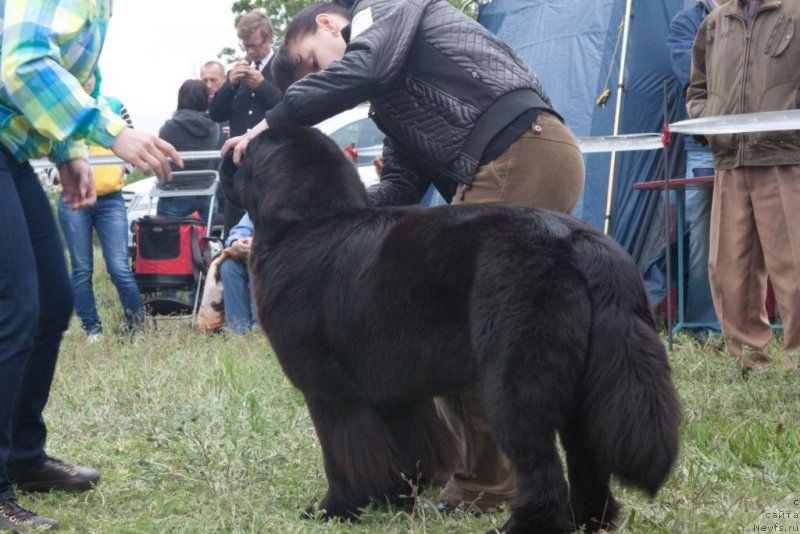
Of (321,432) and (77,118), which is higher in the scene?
(77,118)

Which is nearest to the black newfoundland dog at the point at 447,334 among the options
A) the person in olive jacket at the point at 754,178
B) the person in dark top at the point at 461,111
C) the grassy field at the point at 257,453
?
the person in dark top at the point at 461,111

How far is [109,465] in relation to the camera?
12.4 ft

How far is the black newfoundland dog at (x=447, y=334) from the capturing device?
7.95 ft

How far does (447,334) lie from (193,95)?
20.8 feet

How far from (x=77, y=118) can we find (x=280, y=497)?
55.0 inches

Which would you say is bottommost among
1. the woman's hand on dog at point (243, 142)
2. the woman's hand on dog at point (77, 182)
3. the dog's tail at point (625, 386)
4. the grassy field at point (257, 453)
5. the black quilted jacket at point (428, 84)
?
the grassy field at point (257, 453)

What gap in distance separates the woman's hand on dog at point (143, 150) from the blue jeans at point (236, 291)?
4.13 metres

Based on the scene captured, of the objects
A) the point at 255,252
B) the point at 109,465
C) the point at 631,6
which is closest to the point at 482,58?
the point at 255,252

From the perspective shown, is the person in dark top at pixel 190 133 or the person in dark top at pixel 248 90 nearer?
the person in dark top at pixel 248 90

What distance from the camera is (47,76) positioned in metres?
2.79

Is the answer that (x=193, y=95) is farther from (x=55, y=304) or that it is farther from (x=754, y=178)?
(x=55, y=304)

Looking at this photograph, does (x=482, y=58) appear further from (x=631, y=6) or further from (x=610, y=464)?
(x=631, y=6)

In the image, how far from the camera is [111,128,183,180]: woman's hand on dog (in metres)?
2.90

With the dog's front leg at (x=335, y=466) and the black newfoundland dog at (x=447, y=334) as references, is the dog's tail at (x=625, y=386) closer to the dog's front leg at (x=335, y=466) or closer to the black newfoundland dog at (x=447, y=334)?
the black newfoundland dog at (x=447, y=334)
